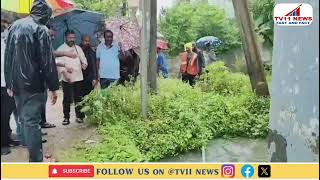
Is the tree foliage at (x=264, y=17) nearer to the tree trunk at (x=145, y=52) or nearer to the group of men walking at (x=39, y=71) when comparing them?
the tree trunk at (x=145, y=52)

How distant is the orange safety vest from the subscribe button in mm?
874

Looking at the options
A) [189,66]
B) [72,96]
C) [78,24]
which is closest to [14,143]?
[72,96]

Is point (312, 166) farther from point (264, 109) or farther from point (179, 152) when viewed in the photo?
point (179, 152)

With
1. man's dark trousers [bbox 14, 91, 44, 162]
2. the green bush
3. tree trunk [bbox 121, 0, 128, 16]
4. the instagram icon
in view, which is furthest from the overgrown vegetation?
tree trunk [bbox 121, 0, 128, 16]

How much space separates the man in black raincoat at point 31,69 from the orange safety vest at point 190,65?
0.81 meters

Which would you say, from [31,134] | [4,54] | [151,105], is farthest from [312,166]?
[4,54]

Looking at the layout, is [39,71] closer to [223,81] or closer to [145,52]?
[145,52]

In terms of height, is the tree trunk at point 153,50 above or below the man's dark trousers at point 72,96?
above

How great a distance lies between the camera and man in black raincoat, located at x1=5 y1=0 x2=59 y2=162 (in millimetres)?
2971

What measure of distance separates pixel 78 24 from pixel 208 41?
82 centimetres

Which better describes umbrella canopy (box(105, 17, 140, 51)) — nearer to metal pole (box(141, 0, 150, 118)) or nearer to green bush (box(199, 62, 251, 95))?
metal pole (box(141, 0, 150, 118))

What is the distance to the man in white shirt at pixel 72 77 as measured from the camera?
314 cm

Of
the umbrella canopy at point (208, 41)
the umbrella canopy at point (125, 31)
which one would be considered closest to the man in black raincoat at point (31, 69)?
the umbrella canopy at point (125, 31)

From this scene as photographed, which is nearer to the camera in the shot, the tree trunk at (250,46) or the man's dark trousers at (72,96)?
the man's dark trousers at (72,96)
